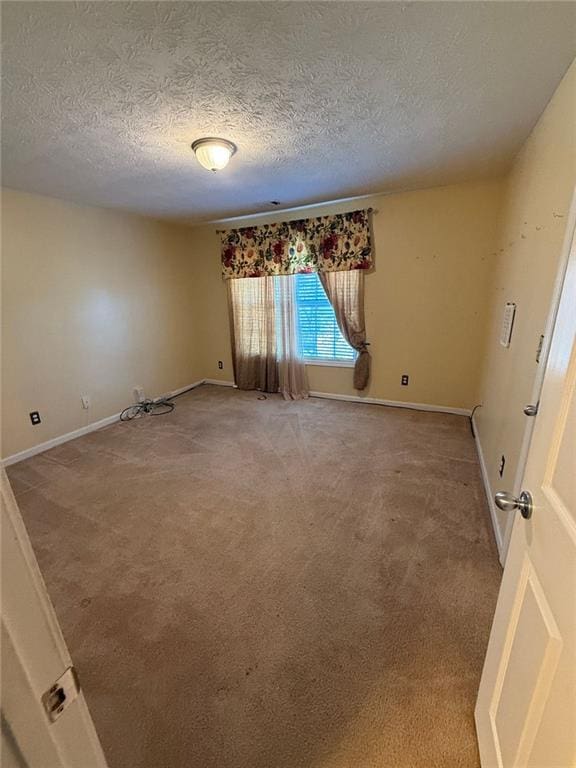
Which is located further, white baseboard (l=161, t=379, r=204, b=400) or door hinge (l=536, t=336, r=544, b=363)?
white baseboard (l=161, t=379, r=204, b=400)

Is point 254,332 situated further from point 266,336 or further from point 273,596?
point 273,596

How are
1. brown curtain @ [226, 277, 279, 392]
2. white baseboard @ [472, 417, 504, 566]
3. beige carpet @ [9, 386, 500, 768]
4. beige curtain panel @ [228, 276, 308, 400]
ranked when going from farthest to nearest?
brown curtain @ [226, 277, 279, 392], beige curtain panel @ [228, 276, 308, 400], white baseboard @ [472, 417, 504, 566], beige carpet @ [9, 386, 500, 768]

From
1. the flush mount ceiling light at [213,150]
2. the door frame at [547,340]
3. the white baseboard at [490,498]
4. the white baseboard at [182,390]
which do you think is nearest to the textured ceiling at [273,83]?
the flush mount ceiling light at [213,150]

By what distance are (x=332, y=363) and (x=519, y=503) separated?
10.6 feet

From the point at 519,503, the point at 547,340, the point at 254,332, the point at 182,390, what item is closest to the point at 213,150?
the point at 547,340

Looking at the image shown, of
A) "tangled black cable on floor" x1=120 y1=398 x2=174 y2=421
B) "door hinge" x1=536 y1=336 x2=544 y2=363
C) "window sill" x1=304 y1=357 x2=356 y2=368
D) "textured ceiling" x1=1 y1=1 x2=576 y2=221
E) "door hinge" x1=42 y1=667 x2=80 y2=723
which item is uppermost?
"textured ceiling" x1=1 y1=1 x2=576 y2=221

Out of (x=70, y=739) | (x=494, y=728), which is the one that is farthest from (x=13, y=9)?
(x=494, y=728)

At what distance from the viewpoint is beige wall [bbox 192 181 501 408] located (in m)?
3.03

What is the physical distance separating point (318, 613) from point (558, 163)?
2.32 metres

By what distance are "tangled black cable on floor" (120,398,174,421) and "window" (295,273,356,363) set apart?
1.83m

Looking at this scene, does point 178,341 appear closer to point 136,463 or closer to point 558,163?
point 136,463

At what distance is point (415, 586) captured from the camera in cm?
156

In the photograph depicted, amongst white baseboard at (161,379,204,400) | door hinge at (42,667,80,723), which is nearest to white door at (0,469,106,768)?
door hinge at (42,667,80,723)

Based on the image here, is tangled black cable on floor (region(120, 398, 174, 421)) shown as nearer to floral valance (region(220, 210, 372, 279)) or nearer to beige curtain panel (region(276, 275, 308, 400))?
beige curtain panel (region(276, 275, 308, 400))
